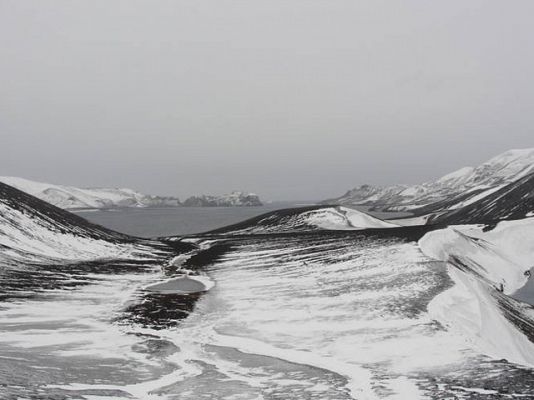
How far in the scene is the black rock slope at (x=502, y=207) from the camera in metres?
127

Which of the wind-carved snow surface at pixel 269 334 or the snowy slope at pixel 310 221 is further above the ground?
the snowy slope at pixel 310 221

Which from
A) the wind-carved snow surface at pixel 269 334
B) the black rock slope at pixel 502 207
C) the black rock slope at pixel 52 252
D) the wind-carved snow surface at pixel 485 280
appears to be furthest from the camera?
the black rock slope at pixel 502 207

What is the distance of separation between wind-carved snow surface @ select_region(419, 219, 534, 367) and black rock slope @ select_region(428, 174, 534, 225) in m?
41.7

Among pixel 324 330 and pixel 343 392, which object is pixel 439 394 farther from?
pixel 324 330

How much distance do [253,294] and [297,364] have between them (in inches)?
714

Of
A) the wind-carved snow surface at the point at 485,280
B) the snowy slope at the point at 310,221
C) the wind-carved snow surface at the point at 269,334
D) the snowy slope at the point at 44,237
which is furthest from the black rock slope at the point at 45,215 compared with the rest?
the wind-carved snow surface at the point at 485,280

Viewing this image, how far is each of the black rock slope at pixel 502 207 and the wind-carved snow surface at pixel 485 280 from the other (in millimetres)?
41685

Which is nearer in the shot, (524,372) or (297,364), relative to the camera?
(524,372)

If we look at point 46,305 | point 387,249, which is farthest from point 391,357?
point 387,249

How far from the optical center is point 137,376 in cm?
1675

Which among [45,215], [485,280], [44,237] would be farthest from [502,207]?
[44,237]

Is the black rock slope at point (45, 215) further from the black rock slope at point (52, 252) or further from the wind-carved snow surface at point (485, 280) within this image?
the wind-carved snow surface at point (485, 280)

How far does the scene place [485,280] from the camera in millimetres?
54500

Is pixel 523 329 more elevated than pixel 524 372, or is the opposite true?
pixel 524 372
